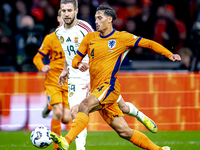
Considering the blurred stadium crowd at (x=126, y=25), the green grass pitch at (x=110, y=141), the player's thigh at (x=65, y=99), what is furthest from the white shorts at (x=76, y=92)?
the blurred stadium crowd at (x=126, y=25)

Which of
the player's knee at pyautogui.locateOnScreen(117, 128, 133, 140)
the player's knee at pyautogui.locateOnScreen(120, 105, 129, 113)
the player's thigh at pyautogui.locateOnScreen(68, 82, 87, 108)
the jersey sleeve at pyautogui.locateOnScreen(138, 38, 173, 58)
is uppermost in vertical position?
the jersey sleeve at pyautogui.locateOnScreen(138, 38, 173, 58)

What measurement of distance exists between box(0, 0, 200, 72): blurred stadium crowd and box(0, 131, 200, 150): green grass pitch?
2391 millimetres

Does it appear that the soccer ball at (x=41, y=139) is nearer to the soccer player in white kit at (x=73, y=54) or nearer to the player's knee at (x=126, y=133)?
the player's knee at (x=126, y=133)

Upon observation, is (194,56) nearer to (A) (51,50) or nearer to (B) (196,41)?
(B) (196,41)

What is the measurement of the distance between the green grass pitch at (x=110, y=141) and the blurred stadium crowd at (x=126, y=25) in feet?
7.84

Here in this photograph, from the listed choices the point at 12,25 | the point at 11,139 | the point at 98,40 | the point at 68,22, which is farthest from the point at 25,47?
the point at 98,40

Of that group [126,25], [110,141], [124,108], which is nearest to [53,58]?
[124,108]

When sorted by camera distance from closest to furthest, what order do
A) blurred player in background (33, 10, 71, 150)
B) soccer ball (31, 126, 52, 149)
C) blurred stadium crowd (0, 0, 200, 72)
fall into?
soccer ball (31, 126, 52, 149) → blurred player in background (33, 10, 71, 150) → blurred stadium crowd (0, 0, 200, 72)

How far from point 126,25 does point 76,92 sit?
622cm

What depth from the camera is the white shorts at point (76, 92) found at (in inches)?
242

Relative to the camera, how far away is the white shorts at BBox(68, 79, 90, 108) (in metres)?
6.15

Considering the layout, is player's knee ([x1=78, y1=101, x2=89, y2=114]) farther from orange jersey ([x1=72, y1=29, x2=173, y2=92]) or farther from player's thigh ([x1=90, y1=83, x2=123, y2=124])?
orange jersey ([x1=72, y1=29, x2=173, y2=92])

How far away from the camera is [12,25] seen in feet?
38.3

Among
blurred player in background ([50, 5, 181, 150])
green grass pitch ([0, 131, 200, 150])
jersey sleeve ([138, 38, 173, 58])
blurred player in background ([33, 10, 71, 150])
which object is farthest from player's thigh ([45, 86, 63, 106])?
jersey sleeve ([138, 38, 173, 58])
